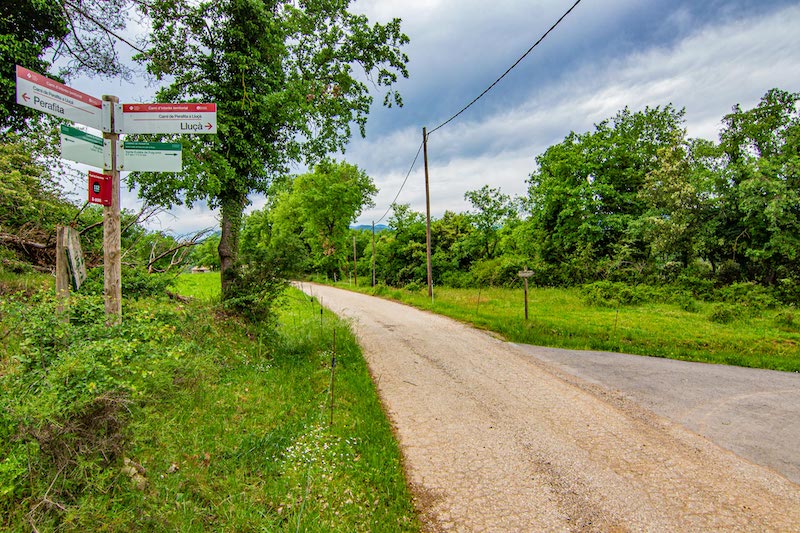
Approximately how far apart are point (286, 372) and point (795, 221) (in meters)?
21.9

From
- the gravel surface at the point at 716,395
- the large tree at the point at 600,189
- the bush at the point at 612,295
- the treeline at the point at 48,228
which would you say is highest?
the large tree at the point at 600,189

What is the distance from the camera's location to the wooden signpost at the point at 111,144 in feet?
10.4

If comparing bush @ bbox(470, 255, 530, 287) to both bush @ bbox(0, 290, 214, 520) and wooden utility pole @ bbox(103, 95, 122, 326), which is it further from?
bush @ bbox(0, 290, 214, 520)

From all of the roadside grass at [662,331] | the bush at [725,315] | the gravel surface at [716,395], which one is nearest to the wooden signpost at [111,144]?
the gravel surface at [716,395]

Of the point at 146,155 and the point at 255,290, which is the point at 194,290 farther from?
the point at 146,155

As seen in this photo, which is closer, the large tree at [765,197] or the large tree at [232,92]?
the large tree at [232,92]

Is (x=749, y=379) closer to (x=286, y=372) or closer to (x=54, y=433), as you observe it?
(x=286, y=372)

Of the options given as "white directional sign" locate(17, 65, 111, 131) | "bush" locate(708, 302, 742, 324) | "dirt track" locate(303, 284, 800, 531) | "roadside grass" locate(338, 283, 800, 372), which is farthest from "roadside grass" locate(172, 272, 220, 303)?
"bush" locate(708, 302, 742, 324)

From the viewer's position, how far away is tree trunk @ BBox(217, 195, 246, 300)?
700 centimetres

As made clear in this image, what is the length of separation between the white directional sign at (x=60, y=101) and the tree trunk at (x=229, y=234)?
11.6 ft

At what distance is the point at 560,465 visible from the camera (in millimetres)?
3432

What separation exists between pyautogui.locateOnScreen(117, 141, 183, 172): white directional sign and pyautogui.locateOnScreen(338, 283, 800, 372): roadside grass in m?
7.97

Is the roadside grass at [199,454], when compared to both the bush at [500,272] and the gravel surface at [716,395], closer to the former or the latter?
the gravel surface at [716,395]

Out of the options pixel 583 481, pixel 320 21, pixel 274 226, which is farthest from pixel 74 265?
pixel 274 226
